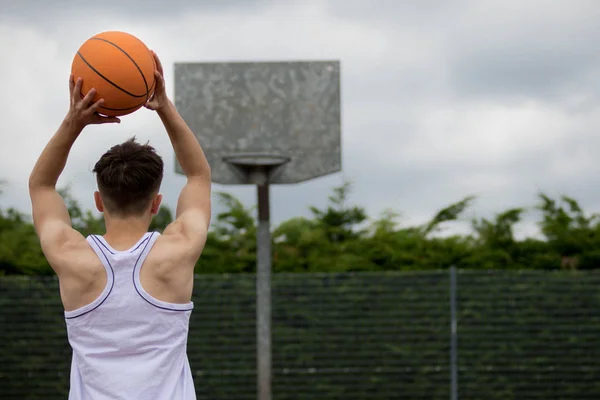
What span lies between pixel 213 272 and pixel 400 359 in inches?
81.6

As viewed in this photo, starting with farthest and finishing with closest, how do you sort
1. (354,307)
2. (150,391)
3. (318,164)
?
(354,307)
(318,164)
(150,391)

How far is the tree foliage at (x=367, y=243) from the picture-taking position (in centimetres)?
950

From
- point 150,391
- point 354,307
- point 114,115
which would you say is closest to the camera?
point 150,391

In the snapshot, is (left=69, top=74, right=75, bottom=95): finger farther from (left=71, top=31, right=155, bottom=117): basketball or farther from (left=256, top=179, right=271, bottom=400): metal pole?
(left=256, top=179, right=271, bottom=400): metal pole

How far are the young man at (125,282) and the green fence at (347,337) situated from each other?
6925mm

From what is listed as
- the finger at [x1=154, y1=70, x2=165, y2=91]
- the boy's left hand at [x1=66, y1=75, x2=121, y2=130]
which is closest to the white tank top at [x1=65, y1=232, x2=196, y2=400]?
the boy's left hand at [x1=66, y1=75, x2=121, y2=130]

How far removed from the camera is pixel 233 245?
956 centimetres

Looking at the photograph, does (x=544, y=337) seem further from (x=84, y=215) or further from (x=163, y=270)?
(x=163, y=270)

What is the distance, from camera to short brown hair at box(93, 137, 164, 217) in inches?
89.9

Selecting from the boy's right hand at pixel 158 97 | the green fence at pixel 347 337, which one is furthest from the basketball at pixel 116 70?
the green fence at pixel 347 337

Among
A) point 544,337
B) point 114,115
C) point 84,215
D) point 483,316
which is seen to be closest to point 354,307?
point 483,316

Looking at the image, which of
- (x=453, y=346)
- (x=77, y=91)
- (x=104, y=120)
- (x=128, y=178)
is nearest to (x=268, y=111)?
(x=453, y=346)

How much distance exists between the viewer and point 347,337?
921 cm

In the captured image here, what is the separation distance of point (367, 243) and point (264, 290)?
6.00 ft
